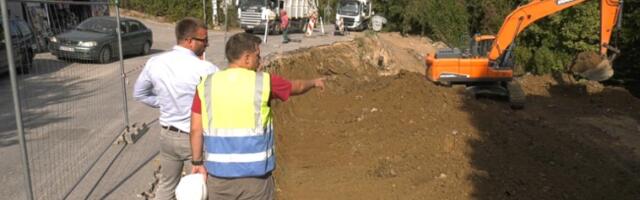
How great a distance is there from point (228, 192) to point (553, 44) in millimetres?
22854

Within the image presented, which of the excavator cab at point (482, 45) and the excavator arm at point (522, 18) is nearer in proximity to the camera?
the excavator arm at point (522, 18)

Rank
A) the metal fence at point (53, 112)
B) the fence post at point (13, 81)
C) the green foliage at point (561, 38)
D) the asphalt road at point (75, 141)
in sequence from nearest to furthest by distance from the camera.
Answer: the fence post at point (13, 81) → the metal fence at point (53, 112) → the asphalt road at point (75, 141) → the green foliage at point (561, 38)

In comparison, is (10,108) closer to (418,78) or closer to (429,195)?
(429,195)

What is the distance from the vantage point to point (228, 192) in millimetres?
3576

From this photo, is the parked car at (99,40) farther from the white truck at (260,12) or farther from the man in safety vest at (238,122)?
the white truck at (260,12)

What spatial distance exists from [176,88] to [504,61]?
11033 mm

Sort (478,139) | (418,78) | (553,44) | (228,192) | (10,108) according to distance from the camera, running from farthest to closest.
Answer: (553,44) < (418,78) < (10,108) < (478,139) < (228,192)

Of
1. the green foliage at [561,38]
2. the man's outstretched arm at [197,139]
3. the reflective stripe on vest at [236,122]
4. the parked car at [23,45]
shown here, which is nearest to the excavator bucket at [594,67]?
the green foliage at [561,38]

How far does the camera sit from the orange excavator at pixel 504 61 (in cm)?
1295

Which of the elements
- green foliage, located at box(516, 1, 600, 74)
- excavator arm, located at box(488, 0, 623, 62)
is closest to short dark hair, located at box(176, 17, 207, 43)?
excavator arm, located at box(488, 0, 623, 62)

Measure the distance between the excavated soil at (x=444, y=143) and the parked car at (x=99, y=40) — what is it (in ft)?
9.84

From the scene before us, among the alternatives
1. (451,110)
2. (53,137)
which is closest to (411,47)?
(451,110)

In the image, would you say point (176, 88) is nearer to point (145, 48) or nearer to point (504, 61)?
point (504, 61)

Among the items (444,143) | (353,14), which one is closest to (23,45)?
(444,143)
